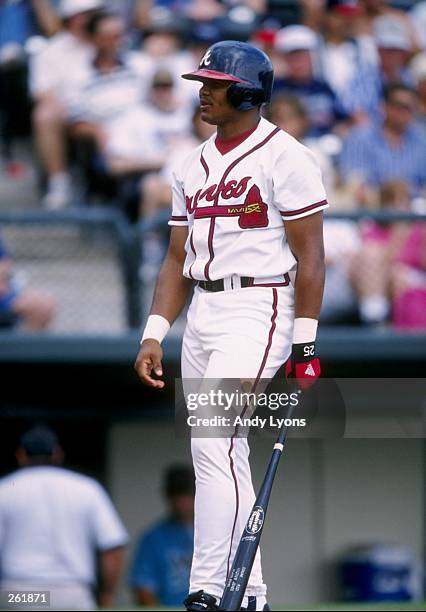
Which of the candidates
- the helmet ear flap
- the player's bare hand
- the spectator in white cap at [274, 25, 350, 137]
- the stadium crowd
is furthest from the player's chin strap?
the spectator in white cap at [274, 25, 350, 137]

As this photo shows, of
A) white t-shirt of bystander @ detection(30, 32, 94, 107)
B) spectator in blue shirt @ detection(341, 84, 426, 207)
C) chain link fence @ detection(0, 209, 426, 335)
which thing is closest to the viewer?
chain link fence @ detection(0, 209, 426, 335)

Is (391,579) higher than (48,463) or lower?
lower

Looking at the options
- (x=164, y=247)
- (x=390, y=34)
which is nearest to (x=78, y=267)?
(x=164, y=247)

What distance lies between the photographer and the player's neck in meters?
4.69

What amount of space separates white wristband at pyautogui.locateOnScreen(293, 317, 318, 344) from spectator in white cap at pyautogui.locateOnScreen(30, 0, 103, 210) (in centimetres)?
468

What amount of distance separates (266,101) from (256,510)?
4.75ft

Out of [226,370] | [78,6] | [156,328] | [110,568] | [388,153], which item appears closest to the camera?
[226,370]

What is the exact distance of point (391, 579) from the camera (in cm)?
926

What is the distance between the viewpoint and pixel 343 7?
10039 millimetres

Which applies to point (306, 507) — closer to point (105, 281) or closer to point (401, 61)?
point (105, 281)

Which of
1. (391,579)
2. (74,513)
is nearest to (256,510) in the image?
(74,513)

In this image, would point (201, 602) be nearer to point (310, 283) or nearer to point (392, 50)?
point (310, 283)

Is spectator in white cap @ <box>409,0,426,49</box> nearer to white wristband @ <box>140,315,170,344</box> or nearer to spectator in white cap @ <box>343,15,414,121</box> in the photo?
spectator in white cap @ <box>343,15,414,121</box>

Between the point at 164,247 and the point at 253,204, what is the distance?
11.9 ft
